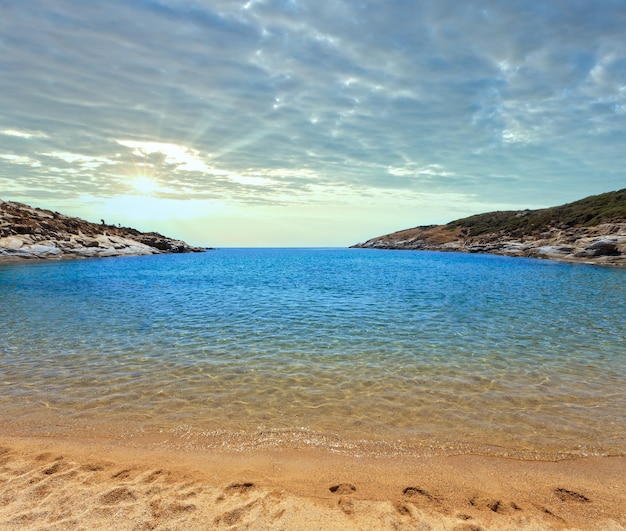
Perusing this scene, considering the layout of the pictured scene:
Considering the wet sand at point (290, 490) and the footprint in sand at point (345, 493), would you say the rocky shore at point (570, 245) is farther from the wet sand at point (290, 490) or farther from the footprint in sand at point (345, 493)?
the footprint in sand at point (345, 493)

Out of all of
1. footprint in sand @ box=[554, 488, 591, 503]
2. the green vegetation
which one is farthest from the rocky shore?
footprint in sand @ box=[554, 488, 591, 503]

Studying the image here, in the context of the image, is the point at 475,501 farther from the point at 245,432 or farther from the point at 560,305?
the point at 560,305

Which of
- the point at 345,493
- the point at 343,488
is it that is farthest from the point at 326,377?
the point at 345,493

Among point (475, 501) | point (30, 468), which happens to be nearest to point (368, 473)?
point (475, 501)

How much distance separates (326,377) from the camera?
1202 cm

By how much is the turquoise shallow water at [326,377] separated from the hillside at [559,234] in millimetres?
69825

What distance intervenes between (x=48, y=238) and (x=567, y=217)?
6270 inches

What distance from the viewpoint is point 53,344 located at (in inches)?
621

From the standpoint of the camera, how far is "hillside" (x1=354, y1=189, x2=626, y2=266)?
257ft

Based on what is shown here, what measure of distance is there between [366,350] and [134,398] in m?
9.12

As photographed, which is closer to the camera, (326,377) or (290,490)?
(290,490)

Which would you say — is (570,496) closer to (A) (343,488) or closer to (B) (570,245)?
(A) (343,488)

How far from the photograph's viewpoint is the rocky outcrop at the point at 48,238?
251 feet

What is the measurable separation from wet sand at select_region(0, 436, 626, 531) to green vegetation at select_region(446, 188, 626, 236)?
11768cm
